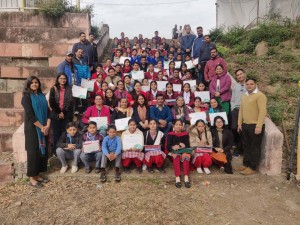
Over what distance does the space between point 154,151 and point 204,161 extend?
1064 mm

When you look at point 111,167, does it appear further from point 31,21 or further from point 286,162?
point 31,21

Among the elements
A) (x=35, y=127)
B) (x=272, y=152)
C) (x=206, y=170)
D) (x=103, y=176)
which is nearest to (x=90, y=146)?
(x=103, y=176)

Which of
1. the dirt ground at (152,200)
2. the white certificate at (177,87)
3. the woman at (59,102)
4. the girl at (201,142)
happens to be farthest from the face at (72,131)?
the white certificate at (177,87)

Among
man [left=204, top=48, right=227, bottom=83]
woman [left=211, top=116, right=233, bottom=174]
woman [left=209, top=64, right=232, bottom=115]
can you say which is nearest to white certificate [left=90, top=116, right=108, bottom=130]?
woman [left=211, top=116, right=233, bottom=174]

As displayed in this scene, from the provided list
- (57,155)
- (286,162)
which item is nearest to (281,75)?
(286,162)

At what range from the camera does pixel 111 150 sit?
20.3 ft

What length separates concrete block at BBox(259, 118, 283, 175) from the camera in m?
5.94

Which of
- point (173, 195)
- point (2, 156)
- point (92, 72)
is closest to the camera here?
point (173, 195)

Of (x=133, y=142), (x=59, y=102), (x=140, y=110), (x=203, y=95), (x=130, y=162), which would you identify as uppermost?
(x=203, y=95)

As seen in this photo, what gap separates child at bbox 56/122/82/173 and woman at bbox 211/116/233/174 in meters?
2.86

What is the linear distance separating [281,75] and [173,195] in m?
6.23

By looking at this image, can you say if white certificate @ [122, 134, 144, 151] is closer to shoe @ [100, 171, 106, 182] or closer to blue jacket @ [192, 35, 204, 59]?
shoe @ [100, 171, 106, 182]

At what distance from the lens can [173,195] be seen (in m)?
5.34

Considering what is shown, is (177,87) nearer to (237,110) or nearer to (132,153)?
(237,110)
